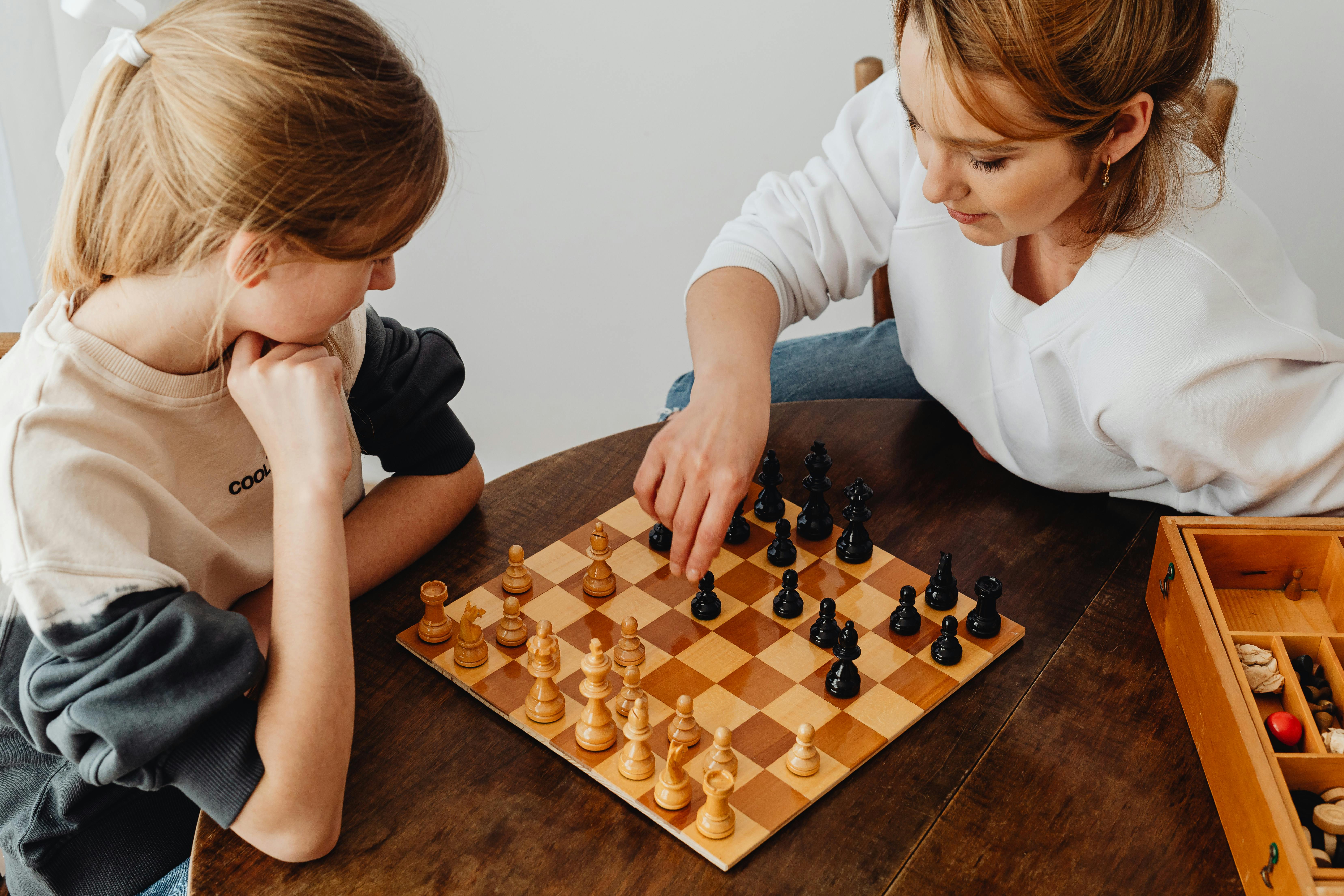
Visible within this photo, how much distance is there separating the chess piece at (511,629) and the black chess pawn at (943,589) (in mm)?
445

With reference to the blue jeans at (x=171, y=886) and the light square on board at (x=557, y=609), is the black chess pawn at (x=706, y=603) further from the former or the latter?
the blue jeans at (x=171, y=886)

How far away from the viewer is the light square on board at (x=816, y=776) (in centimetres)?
98

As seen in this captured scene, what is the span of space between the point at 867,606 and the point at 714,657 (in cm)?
19

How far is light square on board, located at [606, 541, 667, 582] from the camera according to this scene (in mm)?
1262

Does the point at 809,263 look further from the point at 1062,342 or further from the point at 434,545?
the point at 434,545

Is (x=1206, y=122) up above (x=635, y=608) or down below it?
above

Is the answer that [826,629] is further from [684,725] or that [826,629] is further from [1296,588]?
[1296,588]

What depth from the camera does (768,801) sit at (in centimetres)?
97

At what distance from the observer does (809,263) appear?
1632mm

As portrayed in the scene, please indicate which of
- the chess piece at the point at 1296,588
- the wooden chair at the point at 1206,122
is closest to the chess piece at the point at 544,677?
the chess piece at the point at 1296,588

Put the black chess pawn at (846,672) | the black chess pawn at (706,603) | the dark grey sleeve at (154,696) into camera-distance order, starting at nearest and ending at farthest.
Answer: the dark grey sleeve at (154,696), the black chess pawn at (846,672), the black chess pawn at (706,603)

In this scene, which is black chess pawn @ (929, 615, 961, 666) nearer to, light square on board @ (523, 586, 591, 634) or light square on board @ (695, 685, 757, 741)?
light square on board @ (695, 685, 757, 741)

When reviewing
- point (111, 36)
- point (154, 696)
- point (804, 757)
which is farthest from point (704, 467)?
point (111, 36)

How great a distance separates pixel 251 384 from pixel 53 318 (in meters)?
0.19
